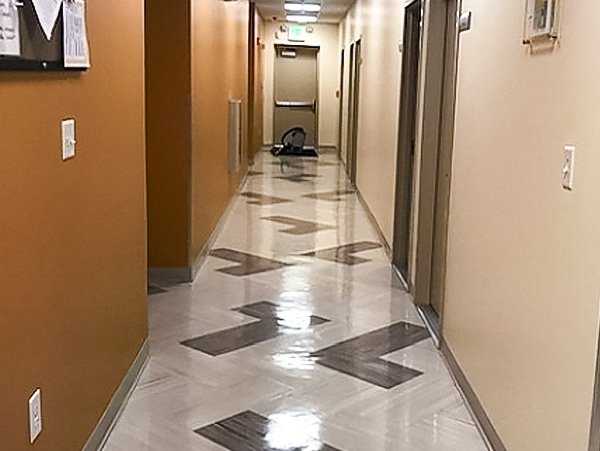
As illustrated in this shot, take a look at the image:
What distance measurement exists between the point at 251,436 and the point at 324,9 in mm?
11830

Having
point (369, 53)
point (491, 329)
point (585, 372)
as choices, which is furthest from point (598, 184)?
point (369, 53)

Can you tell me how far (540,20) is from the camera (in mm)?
2584

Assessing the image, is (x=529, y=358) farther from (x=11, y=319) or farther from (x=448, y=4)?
(x=448, y=4)

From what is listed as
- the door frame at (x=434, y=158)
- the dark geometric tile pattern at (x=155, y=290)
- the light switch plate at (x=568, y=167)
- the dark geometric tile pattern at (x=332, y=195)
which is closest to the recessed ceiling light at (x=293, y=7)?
the dark geometric tile pattern at (x=332, y=195)

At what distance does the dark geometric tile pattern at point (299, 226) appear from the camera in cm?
772

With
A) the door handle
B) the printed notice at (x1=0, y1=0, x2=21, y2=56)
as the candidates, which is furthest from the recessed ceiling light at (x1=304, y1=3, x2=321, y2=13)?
the printed notice at (x1=0, y1=0, x2=21, y2=56)

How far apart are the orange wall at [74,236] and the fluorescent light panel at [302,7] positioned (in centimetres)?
991

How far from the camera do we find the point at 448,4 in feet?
15.7

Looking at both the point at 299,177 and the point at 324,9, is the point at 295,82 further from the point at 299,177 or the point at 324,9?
the point at 299,177

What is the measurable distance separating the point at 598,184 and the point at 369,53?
739 cm

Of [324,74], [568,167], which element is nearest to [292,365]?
[568,167]

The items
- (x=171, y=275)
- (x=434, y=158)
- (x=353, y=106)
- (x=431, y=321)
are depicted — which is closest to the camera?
(x=431, y=321)

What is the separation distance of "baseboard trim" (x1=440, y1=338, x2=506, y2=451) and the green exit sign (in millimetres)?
14119

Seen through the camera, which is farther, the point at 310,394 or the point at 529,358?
the point at 310,394
